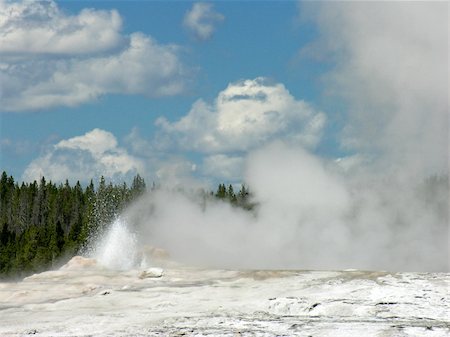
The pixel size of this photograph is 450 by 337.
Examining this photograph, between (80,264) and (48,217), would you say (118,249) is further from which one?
(48,217)

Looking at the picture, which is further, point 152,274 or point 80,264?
point 80,264

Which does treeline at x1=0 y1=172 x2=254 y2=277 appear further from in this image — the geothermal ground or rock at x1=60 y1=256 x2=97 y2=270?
the geothermal ground

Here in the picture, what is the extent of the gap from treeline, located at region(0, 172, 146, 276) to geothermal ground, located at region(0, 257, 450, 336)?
33609mm

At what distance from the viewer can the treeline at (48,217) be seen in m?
61.5

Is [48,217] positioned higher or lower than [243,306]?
higher

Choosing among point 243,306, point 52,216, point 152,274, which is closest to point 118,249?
point 152,274

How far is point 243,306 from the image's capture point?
1772 cm

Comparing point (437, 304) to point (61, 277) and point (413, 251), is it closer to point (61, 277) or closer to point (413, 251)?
point (61, 277)

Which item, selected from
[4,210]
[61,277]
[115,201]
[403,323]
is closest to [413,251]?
[61,277]

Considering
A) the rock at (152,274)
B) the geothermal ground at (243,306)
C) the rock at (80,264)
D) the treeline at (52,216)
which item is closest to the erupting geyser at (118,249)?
the rock at (80,264)

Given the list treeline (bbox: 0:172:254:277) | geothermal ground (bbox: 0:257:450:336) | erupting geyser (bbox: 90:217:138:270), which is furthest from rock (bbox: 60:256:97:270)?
treeline (bbox: 0:172:254:277)

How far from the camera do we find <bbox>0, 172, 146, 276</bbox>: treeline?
61.5m

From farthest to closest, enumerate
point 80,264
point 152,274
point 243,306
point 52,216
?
1. point 52,216
2. point 80,264
3. point 152,274
4. point 243,306

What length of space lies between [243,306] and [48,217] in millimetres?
74652
